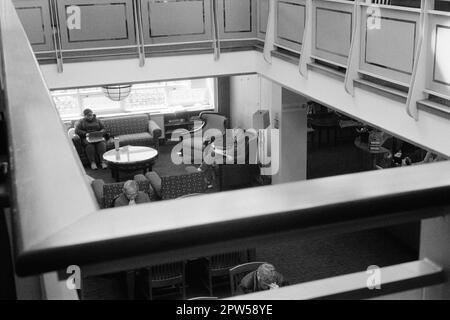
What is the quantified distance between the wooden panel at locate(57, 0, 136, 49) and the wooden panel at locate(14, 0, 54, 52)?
211mm

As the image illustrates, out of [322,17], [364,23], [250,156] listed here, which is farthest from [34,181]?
[250,156]

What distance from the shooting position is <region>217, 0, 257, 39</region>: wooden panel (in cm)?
948

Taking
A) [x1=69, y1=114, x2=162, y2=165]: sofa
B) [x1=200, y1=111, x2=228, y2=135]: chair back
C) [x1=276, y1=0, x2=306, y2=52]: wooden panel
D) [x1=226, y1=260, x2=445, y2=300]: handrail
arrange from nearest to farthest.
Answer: [x1=226, y1=260, x2=445, y2=300]: handrail, [x1=276, y1=0, x2=306, y2=52]: wooden panel, [x1=69, y1=114, x2=162, y2=165]: sofa, [x1=200, y1=111, x2=228, y2=135]: chair back

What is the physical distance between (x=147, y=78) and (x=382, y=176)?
869 centimetres

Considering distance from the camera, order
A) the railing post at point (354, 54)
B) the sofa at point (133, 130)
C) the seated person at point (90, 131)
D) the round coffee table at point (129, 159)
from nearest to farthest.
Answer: the railing post at point (354, 54)
the round coffee table at point (129, 159)
the seated person at point (90, 131)
the sofa at point (133, 130)

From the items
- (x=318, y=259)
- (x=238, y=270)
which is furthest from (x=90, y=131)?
(x=238, y=270)

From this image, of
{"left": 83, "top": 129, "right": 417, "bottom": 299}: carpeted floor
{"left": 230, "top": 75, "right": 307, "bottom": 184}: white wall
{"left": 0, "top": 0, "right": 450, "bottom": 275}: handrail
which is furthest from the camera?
{"left": 230, "top": 75, "right": 307, "bottom": 184}: white wall

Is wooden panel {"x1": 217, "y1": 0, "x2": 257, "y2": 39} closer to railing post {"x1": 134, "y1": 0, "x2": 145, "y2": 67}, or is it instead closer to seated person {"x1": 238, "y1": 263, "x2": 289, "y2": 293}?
railing post {"x1": 134, "y1": 0, "x2": 145, "y2": 67}

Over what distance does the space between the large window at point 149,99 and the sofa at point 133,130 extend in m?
0.50

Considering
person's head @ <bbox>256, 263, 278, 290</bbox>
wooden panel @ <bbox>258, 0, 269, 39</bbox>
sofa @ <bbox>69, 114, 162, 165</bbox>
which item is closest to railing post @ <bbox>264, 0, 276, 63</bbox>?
wooden panel @ <bbox>258, 0, 269, 39</bbox>

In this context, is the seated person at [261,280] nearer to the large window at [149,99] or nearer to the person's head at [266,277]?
the person's head at [266,277]

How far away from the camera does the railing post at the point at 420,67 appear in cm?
510

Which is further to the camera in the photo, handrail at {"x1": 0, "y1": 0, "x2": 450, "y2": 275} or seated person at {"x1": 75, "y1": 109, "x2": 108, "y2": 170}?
seated person at {"x1": 75, "y1": 109, "x2": 108, "y2": 170}

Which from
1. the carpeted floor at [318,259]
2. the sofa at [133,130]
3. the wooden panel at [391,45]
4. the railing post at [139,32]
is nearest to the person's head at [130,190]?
the carpeted floor at [318,259]
